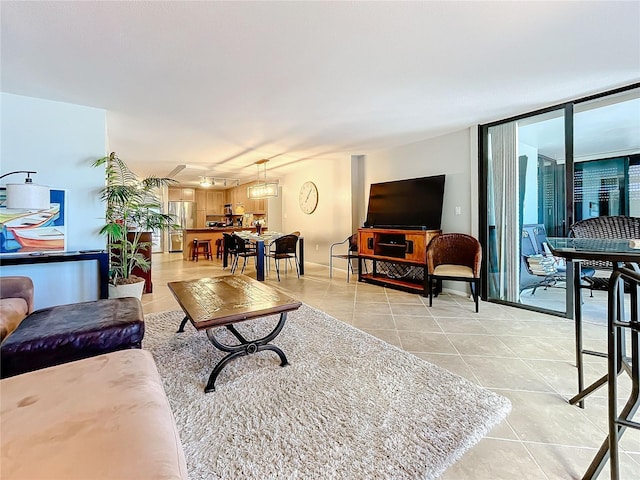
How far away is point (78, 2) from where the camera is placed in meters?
1.65

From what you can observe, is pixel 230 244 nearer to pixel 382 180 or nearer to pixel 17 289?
pixel 382 180

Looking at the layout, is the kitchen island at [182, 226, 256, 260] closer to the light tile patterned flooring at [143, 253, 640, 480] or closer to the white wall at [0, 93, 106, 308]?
the light tile patterned flooring at [143, 253, 640, 480]

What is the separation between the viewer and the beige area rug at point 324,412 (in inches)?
50.0

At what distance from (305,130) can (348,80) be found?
58.7 inches

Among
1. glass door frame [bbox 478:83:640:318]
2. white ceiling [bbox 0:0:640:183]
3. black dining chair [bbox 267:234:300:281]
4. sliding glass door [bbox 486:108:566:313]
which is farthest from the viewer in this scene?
black dining chair [bbox 267:234:300:281]

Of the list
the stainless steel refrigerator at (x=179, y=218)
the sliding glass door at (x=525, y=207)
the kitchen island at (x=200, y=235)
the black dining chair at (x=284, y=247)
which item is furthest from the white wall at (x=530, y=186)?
the stainless steel refrigerator at (x=179, y=218)

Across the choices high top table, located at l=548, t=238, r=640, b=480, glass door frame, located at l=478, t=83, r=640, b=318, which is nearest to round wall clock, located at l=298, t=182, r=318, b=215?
glass door frame, located at l=478, t=83, r=640, b=318

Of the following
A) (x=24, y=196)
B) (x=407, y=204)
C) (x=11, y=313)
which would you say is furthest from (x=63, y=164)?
(x=407, y=204)

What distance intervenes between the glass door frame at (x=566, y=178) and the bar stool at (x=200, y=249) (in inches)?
249

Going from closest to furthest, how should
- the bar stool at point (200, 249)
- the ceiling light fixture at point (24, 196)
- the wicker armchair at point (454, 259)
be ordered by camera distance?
1. the ceiling light fixture at point (24, 196)
2. the wicker armchair at point (454, 259)
3. the bar stool at point (200, 249)

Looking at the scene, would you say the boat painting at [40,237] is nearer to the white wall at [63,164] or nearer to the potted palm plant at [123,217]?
the white wall at [63,164]

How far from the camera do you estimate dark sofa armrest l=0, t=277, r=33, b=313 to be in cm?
214

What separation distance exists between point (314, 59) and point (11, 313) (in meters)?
2.66

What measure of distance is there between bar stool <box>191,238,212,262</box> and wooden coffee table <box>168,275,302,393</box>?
17.1ft
